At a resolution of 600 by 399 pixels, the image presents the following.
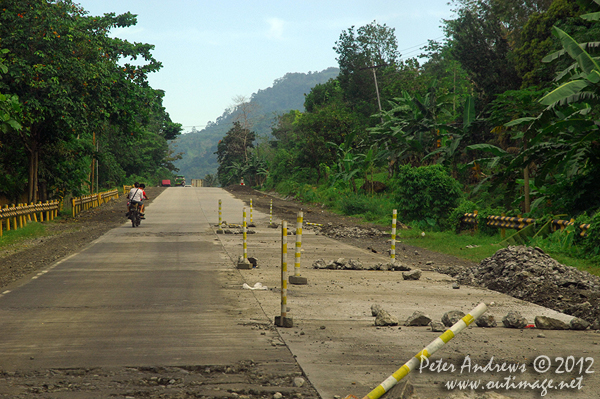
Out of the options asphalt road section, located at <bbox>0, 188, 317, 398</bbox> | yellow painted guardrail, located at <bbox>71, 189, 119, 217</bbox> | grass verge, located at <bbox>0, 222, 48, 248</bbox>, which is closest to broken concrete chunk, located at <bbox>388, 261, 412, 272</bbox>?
asphalt road section, located at <bbox>0, 188, 317, 398</bbox>

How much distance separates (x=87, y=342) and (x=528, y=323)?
19.1 ft

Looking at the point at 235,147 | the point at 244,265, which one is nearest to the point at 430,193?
the point at 244,265

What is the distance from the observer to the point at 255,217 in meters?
32.0

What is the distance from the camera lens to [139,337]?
22.0 feet

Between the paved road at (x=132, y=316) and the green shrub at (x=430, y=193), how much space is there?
1225 centimetres

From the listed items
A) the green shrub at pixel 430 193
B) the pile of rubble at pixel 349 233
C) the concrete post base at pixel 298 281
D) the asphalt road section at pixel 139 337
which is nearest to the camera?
the asphalt road section at pixel 139 337

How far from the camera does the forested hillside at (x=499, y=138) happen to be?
48.1 feet

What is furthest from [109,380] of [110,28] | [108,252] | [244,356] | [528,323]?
[110,28]

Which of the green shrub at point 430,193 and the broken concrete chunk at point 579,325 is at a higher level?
the green shrub at point 430,193

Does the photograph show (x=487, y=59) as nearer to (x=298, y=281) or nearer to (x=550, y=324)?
(x=298, y=281)

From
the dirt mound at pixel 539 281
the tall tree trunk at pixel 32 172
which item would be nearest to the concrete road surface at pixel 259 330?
the dirt mound at pixel 539 281

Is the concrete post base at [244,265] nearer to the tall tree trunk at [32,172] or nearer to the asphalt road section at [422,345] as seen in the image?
the asphalt road section at [422,345]

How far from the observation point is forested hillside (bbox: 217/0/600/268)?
14.7 meters

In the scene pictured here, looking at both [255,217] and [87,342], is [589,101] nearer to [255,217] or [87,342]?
[87,342]
